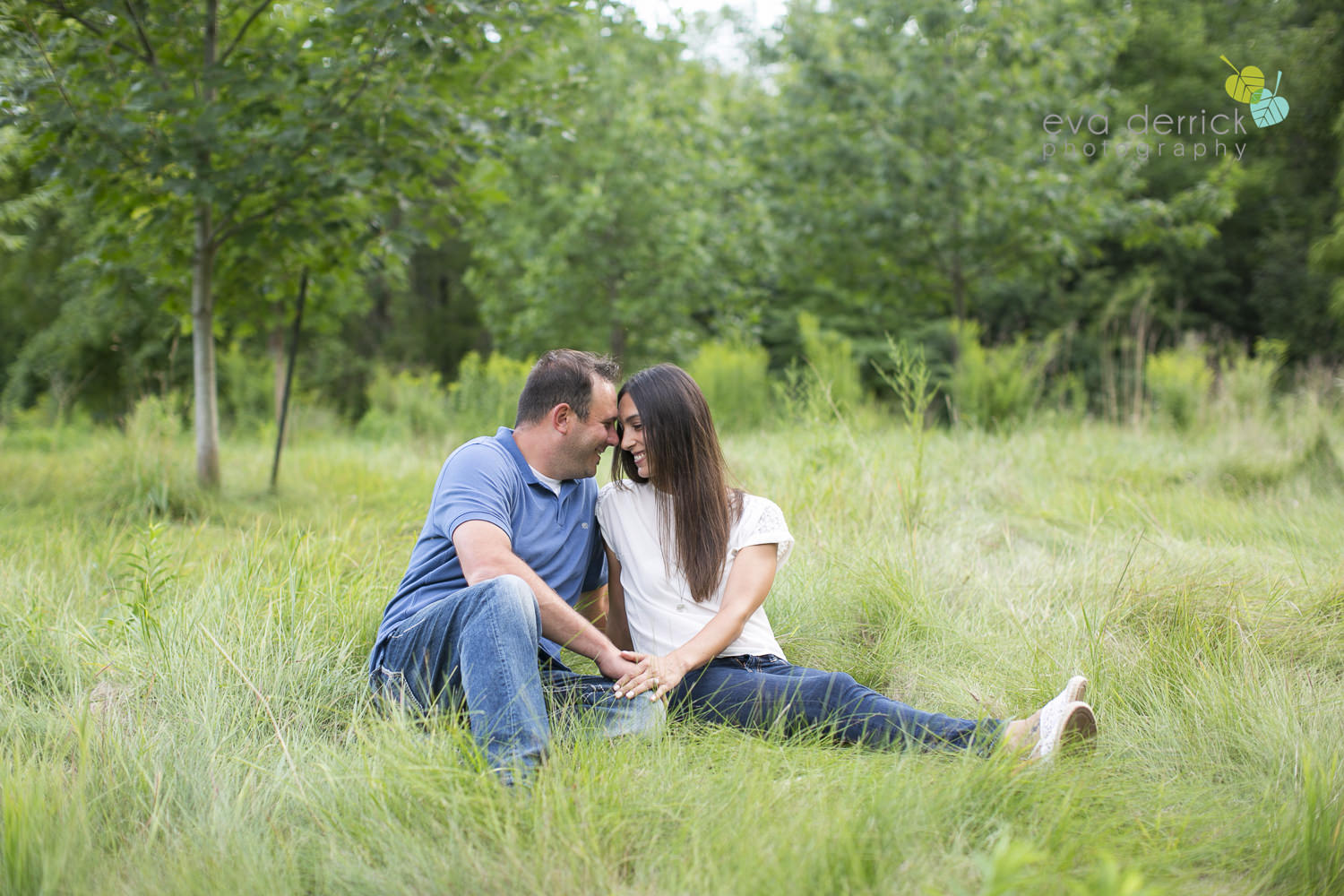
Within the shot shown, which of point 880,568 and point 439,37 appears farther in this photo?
point 439,37

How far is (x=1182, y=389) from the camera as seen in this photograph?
850 cm

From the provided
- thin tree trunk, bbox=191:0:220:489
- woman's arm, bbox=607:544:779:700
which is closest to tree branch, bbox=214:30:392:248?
thin tree trunk, bbox=191:0:220:489

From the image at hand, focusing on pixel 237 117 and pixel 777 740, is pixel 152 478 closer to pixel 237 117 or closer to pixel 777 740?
pixel 237 117

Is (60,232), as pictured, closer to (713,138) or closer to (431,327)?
(431,327)

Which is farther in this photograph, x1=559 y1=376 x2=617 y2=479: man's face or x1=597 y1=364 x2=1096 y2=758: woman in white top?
x1=559 y1=376 x2=617 y2=479: man's face

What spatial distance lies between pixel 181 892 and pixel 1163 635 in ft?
9.58

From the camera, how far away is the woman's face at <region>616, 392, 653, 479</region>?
2.77 metres

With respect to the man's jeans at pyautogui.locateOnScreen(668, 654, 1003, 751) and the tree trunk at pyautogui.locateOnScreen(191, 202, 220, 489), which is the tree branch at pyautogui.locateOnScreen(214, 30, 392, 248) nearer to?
the tree trunk at pyautogui.locateOnScreen(191, 202, 220, 489)

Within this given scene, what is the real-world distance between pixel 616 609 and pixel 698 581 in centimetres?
38

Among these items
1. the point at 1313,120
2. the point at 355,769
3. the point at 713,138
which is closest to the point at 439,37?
the point at 355,769

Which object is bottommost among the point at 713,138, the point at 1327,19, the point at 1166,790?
the point at 1166,790

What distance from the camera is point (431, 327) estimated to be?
62.9 feet

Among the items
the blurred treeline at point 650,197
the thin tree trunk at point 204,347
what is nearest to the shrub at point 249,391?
the blurred treeline at point 650,197

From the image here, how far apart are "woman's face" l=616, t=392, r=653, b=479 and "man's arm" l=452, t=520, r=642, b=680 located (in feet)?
1.61
